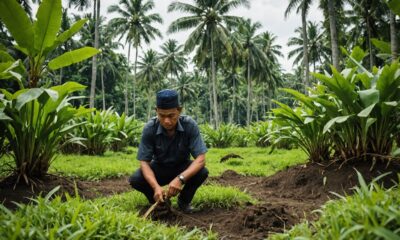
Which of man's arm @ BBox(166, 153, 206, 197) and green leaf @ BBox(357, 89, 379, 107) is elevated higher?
green leaf @ BBox(357, 89, 379, 107)

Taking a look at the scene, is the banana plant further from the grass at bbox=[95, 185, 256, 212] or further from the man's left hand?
the man's left hand

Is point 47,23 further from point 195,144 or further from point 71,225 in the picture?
point 71,225

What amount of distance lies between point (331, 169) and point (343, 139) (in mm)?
420

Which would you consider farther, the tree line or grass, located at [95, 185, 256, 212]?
the tree line

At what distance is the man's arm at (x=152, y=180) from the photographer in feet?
10.0

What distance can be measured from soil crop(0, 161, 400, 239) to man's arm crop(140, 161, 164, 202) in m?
0.21

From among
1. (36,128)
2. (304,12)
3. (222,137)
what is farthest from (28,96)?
(304,12)

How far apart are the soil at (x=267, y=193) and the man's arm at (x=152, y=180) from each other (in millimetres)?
206

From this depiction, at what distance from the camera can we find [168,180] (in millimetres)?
3686

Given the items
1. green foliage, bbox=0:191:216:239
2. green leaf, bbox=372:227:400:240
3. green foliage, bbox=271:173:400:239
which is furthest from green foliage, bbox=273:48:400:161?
green foliage, bbox=0:191:216:239

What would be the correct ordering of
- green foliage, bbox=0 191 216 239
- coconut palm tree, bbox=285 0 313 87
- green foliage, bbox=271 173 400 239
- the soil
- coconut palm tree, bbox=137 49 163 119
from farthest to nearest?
coconut palm tree, bbox=137 49 163 119
coconut palm tree, bbox=285 0 313 87
the soil
green foliage, bbox=0 191 216 239
green foliage, bbox=271 173 400 239

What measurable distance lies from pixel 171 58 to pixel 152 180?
42.3 metres

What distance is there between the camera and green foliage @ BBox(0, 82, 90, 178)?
3486 millimetres

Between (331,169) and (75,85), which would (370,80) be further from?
(75,85)
